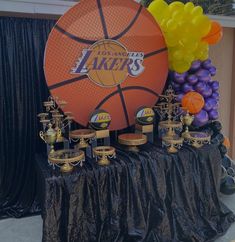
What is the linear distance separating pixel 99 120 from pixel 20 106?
0.82 meters

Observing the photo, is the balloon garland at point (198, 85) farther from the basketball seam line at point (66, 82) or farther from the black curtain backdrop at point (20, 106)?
the black curtain backdrop at point (20, 106)

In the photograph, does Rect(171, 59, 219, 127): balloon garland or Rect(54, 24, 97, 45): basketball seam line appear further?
Rect(171, 59, 219, 127): balloon garland

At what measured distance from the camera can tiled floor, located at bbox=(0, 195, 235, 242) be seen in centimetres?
242

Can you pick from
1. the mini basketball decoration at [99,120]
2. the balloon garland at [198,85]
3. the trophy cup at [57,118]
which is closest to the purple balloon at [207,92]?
the balloon garland at [198,85]

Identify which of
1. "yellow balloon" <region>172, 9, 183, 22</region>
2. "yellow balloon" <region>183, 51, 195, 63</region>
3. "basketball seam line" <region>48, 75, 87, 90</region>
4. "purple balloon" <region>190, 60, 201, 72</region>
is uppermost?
"yellow balloon" <region>172, 9, 183, 22</region>

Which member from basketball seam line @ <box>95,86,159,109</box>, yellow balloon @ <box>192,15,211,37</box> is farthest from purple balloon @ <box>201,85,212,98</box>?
yellow balloon @ <box>192,15,211,37</box>

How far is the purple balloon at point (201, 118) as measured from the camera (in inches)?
111

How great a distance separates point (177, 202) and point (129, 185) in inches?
19.6

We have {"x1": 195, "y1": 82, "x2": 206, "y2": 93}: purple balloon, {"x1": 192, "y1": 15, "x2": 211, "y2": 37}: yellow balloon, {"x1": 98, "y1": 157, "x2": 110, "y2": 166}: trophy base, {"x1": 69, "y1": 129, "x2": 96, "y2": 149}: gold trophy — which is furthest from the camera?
{"x1": 195, "y1": 82, "x2": 206, "y2": 93}: purple balloon

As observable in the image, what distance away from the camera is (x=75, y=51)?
2369 millimetres

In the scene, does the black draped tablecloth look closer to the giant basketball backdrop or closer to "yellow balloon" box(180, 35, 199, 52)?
the giant basketball backdrop

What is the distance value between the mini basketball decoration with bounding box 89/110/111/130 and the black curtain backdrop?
2.08ft

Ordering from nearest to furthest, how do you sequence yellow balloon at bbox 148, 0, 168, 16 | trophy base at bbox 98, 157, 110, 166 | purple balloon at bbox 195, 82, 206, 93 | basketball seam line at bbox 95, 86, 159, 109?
trophy base at bbox 98, 157, 110, 166, basketball seam line at bbox 95, 86, 159, 109, yellow balloon at bbox 148, 0, 168, 16, purple balloon at bbox 195, 82, 206, 93

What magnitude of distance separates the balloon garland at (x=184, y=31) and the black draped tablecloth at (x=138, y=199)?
0.88 metres
